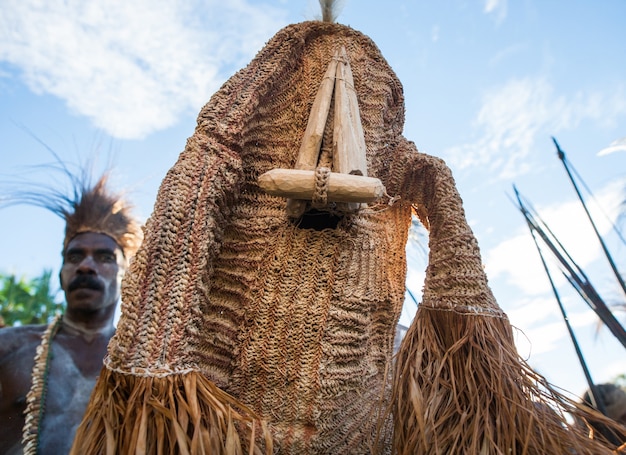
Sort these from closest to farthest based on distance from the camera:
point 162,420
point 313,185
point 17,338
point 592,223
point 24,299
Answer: point 162,420, point 313,185, point 592,223, point 17,338, point 24,299

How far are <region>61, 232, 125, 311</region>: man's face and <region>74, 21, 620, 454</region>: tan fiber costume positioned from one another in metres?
1.92

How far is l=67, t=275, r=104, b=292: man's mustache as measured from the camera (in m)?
2.85

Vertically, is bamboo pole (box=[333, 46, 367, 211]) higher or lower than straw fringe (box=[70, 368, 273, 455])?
higher

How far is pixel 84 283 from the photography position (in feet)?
9.33

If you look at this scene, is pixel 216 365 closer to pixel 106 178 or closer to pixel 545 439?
pixel 545 439

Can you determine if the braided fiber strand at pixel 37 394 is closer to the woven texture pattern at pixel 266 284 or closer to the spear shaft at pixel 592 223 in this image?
the woven texture pattern at pixel 266 284

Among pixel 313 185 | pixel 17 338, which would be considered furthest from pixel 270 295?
pixel 17 338

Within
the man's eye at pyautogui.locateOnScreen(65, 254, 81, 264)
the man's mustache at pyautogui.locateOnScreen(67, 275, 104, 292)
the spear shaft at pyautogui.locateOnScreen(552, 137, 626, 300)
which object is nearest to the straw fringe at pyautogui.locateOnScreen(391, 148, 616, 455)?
the spear shaft at pyautogui.locateOnScreen(552, 137, 626, 300)

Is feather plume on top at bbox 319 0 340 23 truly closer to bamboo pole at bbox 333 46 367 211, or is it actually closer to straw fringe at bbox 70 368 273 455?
bamboo pole at bbox 333 46 367 211

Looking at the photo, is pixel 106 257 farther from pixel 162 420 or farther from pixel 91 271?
pixel 162 420

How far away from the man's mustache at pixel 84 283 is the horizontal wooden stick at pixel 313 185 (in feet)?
7.12

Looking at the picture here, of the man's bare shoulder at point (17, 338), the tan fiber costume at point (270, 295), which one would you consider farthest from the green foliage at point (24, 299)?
the tan fiber costume at point (270, 295)

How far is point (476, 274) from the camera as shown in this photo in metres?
1.18

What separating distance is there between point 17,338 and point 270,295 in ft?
7.26
